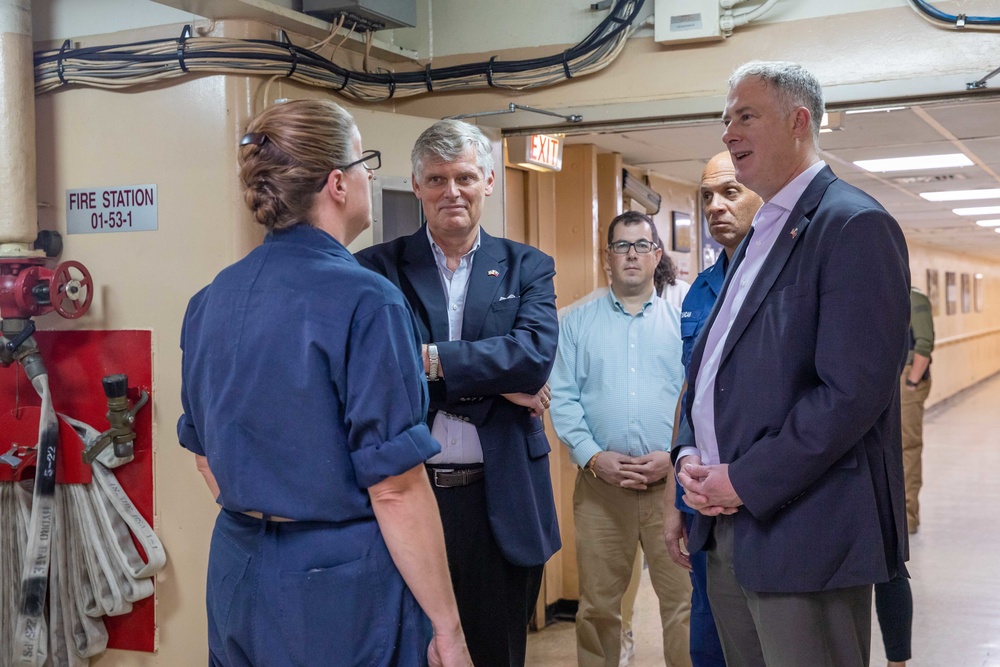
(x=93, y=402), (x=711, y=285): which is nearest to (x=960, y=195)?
(x=711, y=285)

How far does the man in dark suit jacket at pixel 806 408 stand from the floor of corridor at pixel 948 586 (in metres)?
2.17

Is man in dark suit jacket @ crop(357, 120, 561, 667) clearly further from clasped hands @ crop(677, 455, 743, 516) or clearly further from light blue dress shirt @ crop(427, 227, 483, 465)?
clasped hands @ crop(677, 455, 743, 516)

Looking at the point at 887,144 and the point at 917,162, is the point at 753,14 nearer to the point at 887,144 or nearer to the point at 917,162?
the point at 887,144

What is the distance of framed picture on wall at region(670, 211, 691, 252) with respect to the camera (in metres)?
5.55

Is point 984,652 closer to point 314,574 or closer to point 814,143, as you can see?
point 814,143

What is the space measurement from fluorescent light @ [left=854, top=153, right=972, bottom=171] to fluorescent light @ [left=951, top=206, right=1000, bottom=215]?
2709 mm

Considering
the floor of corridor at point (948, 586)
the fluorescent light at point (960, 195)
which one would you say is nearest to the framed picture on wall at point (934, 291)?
the floor of corridor at point (948, 586)

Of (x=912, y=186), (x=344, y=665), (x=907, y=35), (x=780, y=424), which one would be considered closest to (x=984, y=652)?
(x=907, y=35)

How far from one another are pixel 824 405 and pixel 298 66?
1.91 m

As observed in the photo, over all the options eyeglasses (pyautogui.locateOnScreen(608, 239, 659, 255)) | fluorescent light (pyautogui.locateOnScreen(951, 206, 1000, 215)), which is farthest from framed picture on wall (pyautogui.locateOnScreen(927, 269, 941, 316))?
eyeglasses (pyautogui.locateOnScreen(608, 239, 659, 255))

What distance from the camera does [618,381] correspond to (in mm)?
3295

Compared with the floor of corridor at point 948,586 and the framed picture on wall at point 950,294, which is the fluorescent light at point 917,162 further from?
the framed picture on wall at point 950,294

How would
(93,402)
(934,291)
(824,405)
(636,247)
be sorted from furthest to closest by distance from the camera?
(934,291), (636,247), (93,402), (824,405)

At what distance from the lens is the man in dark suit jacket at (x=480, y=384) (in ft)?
6.97
